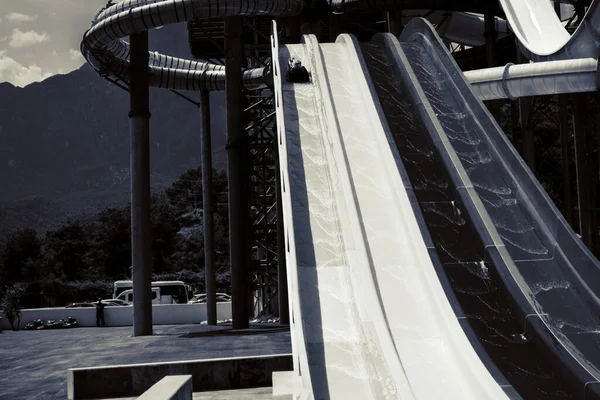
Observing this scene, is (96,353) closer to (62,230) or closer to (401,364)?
(401,364)

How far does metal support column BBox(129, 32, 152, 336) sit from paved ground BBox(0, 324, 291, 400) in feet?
3.03

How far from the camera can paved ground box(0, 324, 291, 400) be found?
11250 mm

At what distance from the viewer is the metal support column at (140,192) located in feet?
66.1

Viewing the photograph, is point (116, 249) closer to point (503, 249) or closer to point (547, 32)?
point (547, 32)

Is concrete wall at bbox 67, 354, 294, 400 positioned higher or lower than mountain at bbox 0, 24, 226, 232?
lower

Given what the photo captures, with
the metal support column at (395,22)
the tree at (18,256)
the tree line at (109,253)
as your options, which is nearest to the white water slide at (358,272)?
the metal support column at (395,22)

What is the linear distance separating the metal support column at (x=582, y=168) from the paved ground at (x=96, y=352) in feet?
25.8

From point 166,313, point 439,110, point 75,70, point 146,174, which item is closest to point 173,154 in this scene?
point 75,70

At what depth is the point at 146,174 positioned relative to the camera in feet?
68.3

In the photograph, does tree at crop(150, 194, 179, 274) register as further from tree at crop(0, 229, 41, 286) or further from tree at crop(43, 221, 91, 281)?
tree at crop(0, 229, 41, 286)

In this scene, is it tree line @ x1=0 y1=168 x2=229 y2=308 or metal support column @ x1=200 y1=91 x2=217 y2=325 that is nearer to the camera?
metal support column @ x1=200 y1=91 x2=217 y2=325

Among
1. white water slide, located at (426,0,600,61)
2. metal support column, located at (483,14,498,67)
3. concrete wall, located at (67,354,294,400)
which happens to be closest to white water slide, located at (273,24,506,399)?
concrete wall, located at (67,354,294,400)

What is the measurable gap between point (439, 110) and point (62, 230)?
61583 mm

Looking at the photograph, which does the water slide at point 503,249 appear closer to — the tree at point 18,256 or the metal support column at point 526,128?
the metal support column at point 526,128
